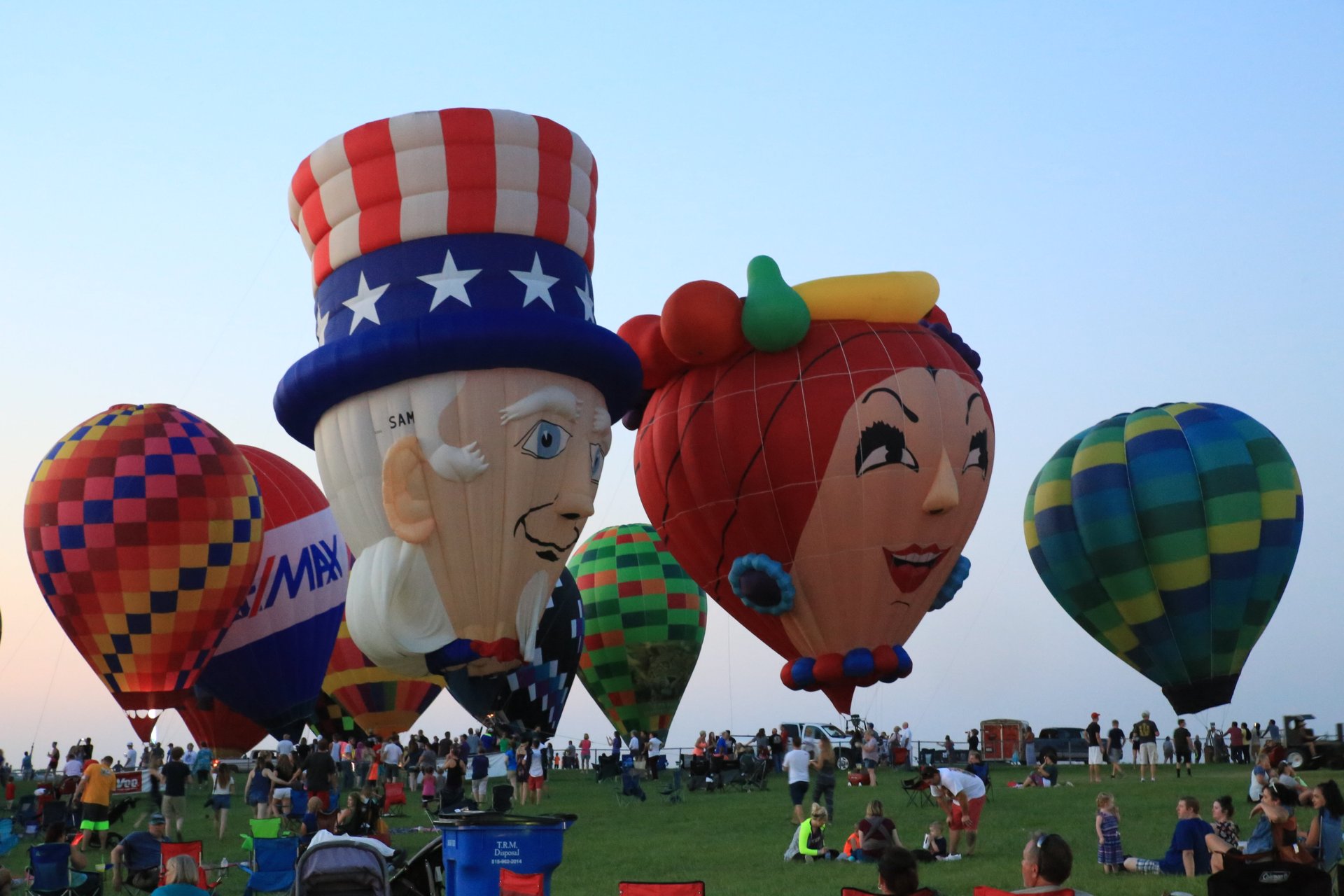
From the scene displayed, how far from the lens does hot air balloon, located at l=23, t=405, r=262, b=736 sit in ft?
65.6

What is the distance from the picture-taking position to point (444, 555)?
544 inches

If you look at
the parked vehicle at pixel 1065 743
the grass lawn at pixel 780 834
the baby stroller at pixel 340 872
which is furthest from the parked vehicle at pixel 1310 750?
the baby stroller at pixel 340 872

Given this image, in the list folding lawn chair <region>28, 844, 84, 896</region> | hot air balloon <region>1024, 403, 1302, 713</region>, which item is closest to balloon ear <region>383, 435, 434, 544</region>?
folding lawn chair <region>28, 844, 84, 896</region>

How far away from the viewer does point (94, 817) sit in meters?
13.6

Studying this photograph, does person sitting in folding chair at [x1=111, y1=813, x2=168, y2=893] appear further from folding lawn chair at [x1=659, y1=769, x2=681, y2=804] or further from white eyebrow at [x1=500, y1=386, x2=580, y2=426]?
folding lawn chair at [x1=659, y1=769, x2=681, y2=804]

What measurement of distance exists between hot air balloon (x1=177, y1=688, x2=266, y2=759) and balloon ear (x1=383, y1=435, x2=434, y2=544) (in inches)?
448

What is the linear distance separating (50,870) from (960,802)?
6.37m

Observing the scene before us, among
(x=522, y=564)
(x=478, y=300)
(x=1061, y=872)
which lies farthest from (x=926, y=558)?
(x=1061, y=872)

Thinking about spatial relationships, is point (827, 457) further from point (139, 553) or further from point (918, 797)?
point (139, 553)

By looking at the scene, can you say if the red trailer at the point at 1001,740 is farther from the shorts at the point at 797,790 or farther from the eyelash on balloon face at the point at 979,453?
the shorts at the point at 797,790

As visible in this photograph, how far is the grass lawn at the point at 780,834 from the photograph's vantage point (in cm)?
995

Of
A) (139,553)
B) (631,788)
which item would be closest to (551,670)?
(631,788)

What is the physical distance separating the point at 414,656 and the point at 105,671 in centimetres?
824

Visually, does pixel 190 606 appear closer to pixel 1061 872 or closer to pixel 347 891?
pixel 347 891
